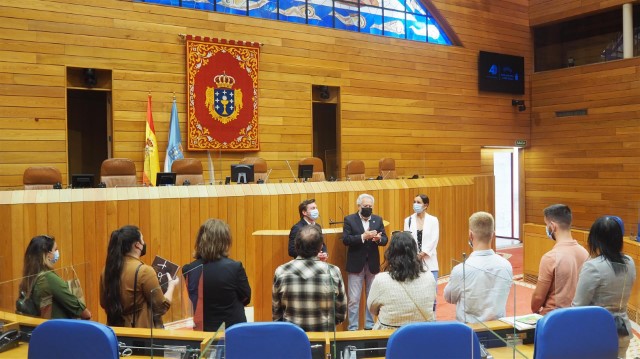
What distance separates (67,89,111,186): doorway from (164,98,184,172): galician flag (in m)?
1.92

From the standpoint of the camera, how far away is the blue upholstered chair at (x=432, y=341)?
2047 mm

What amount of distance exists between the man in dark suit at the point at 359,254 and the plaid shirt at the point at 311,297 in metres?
1.85

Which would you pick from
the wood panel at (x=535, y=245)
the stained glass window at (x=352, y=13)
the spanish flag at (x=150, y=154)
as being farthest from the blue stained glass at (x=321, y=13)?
the wood panel at (x=535, y=245)

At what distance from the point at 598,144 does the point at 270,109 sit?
6.59 metres

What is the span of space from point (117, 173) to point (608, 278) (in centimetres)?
529

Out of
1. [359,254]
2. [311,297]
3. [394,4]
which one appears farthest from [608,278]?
[394,4]

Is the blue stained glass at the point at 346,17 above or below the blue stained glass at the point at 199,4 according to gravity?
above

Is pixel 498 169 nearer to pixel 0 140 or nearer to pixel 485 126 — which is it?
pixel 485 126

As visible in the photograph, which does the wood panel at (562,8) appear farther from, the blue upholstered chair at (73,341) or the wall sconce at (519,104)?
the blue upholstered chair at (73,341)

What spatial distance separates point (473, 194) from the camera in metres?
8.70

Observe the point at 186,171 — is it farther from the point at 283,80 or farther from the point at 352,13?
the point at 352,13

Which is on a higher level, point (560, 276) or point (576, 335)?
point (560, 276)

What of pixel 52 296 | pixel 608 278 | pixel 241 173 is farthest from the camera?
pixel 241 173

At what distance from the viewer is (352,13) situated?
10125 millimetres
